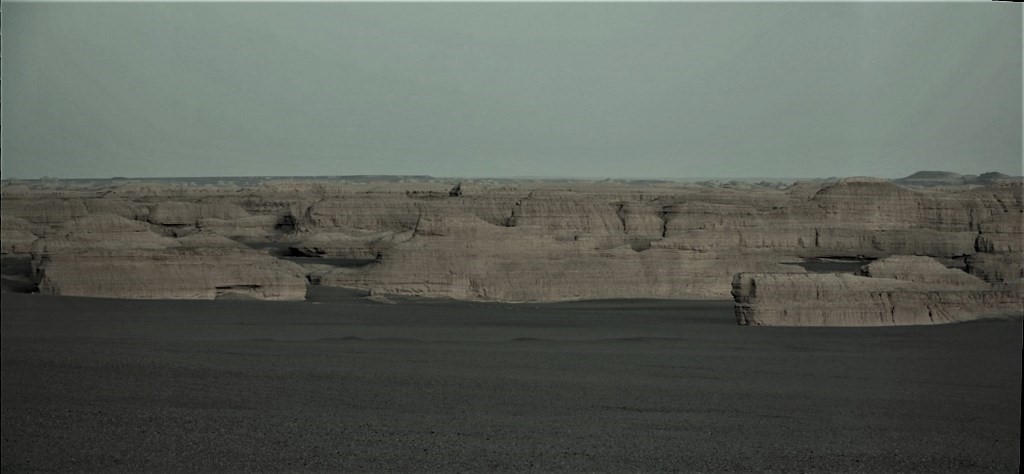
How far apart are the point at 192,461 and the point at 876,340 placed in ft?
35.9

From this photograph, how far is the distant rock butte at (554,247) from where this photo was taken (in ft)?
71.7

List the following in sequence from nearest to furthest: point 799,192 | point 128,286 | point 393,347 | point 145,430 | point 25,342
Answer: point 145,430 → point 25,342 → point 393,347 → point 128,286 → point 799,192

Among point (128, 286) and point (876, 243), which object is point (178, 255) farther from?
point (876, 243)

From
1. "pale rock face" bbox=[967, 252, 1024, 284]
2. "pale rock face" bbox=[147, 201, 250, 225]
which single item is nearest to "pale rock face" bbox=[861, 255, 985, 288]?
"pale rock face" bbox=[967, 252, 1024, 284]

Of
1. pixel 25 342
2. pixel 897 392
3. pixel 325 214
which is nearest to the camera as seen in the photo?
pixel 897 392

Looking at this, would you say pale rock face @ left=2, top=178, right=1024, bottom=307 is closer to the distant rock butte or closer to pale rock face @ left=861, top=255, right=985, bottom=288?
the distant rock butte

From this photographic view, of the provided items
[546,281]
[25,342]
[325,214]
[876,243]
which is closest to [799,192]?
[876,243]

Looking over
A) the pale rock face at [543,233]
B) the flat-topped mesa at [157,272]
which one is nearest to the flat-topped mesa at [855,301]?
the pale rock face at [543,233]

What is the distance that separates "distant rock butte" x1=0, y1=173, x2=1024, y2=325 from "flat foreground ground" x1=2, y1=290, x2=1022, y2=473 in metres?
2.84

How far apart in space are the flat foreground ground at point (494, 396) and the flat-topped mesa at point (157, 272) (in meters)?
2.91

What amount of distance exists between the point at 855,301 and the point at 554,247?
9.15 metres

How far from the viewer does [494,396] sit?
12.1m

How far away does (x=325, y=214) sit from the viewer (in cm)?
4903

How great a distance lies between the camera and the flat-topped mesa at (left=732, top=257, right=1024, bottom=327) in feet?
59.2
